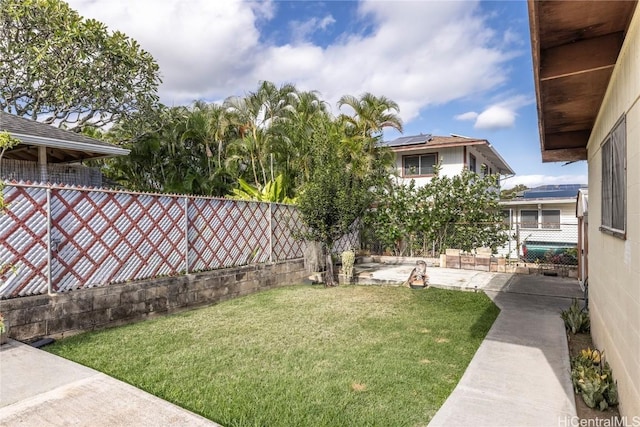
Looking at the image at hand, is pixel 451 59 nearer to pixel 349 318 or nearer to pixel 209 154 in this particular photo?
pixel 349 318

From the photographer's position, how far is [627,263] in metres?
2.97

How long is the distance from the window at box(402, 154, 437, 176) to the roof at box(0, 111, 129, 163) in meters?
13.0

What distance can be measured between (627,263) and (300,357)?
11.3 ft

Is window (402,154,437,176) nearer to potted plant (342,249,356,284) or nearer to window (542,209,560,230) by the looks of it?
window (542,209,560,230)

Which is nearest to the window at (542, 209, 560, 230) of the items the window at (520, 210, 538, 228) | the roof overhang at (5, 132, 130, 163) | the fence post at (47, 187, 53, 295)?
the window at (520, 210, 538, 228)

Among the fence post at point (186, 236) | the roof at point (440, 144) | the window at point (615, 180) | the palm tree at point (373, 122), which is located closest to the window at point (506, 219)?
the roof at point (440, 144)

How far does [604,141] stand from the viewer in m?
4.23

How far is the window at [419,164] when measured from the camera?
18.1 m

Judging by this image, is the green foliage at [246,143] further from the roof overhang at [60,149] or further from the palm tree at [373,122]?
the roof overhang at [60,149]

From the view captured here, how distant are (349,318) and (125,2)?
14025 millimetres

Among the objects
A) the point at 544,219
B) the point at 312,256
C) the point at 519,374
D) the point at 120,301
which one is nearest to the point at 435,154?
the point at 544,219

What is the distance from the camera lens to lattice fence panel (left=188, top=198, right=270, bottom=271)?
309 inches

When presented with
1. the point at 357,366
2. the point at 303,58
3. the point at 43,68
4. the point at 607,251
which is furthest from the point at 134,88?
the point at 607,251

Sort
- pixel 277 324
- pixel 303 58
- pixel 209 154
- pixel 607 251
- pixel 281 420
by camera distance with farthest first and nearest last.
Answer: pixel 209 154 → pixel 303 58 → pixel 277 324 → pixel 607 251 → pixel 281 420
